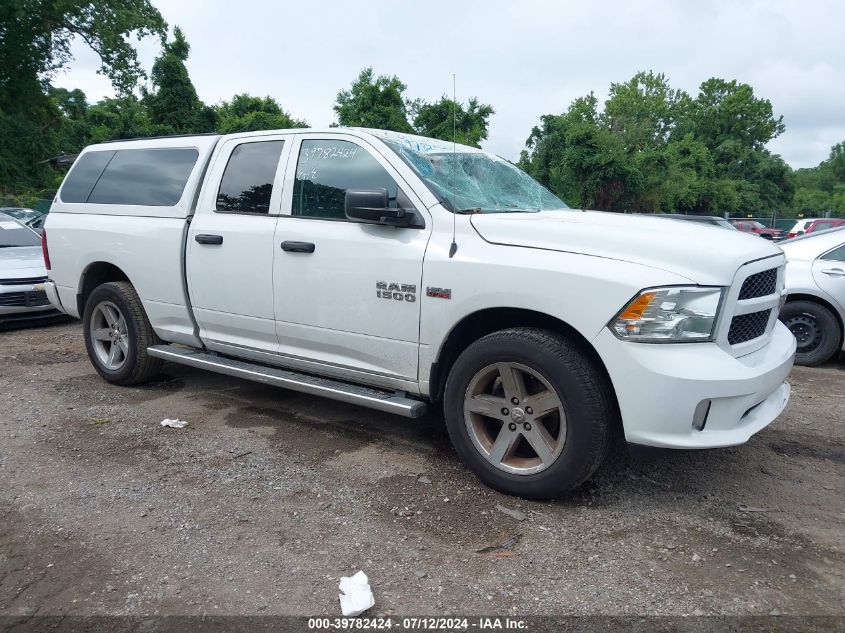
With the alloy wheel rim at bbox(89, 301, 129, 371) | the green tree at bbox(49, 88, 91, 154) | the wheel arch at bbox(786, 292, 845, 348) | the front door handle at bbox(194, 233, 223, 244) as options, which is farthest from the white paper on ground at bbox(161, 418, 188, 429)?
the green tree at bbox(49, 88, 91, 154)

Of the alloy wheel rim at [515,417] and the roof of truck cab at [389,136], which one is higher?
the roof of truck cab at [389,136]

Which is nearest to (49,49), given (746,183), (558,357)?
(558,357)

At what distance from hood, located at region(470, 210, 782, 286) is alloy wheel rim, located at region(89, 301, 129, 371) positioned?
3.42 meters

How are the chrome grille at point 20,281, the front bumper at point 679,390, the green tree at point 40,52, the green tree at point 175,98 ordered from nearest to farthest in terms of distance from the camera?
the front bumper at point 679,390 → the chrome grille at point 20,281 → the green tree at point 40,52 → the green tree at point 175,98

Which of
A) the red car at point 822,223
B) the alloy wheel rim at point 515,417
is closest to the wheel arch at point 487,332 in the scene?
→ the alloy wheel rim at point 515,417

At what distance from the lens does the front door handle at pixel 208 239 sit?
4.34m

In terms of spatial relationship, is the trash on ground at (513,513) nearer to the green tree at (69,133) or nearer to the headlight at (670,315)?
the headlight at (670,315)

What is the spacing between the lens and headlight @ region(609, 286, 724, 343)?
112 inches

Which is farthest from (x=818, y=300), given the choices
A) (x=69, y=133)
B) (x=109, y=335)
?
(x=69, y=133)

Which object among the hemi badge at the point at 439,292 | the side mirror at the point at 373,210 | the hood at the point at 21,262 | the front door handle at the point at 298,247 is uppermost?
the side mirror at the point at 373,210

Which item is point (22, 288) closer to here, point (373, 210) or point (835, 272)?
point (373, 210)

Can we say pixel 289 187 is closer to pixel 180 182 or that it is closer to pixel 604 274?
pixel 180 182

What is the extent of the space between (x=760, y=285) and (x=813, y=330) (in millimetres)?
3597

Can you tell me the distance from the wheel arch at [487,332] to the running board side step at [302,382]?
196mm
